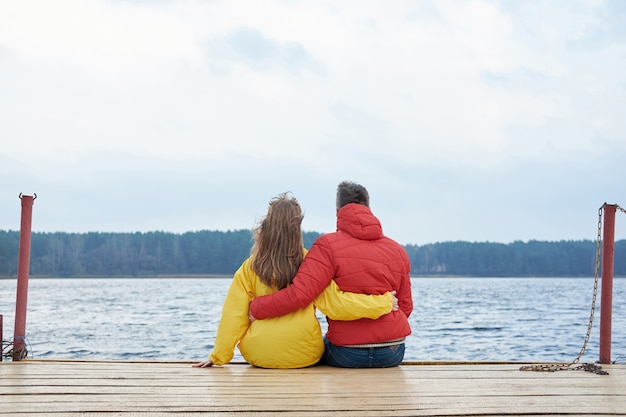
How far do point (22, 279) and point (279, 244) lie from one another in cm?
224

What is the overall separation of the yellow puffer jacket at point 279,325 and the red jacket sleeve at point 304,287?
83mm

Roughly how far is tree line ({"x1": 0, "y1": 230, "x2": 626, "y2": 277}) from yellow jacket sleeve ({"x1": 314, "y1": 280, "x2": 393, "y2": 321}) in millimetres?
52547

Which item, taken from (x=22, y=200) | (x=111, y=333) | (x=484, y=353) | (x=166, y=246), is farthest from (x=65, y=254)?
(x=22, y=200)

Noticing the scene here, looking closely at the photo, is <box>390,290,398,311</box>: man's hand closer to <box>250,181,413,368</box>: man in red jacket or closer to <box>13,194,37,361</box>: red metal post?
<box>250,181,413,368</box>: man in red jacket

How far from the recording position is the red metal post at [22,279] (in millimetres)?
5020

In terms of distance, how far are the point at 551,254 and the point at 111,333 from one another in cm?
6809

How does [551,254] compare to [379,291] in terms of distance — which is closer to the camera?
[379,291]

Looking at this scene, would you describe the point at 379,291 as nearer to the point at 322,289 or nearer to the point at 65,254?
the point at 322,289

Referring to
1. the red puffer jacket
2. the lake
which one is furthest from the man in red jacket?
the lake

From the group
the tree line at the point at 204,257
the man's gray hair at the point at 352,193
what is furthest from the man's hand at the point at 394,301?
the tree line at the point at 204,257

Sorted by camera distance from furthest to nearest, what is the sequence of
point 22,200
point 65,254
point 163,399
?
point 65,254
point 22,200
point 163,399

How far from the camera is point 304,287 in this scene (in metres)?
4.22

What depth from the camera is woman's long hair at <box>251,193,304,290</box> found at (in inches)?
171

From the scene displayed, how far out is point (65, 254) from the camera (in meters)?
64.1
